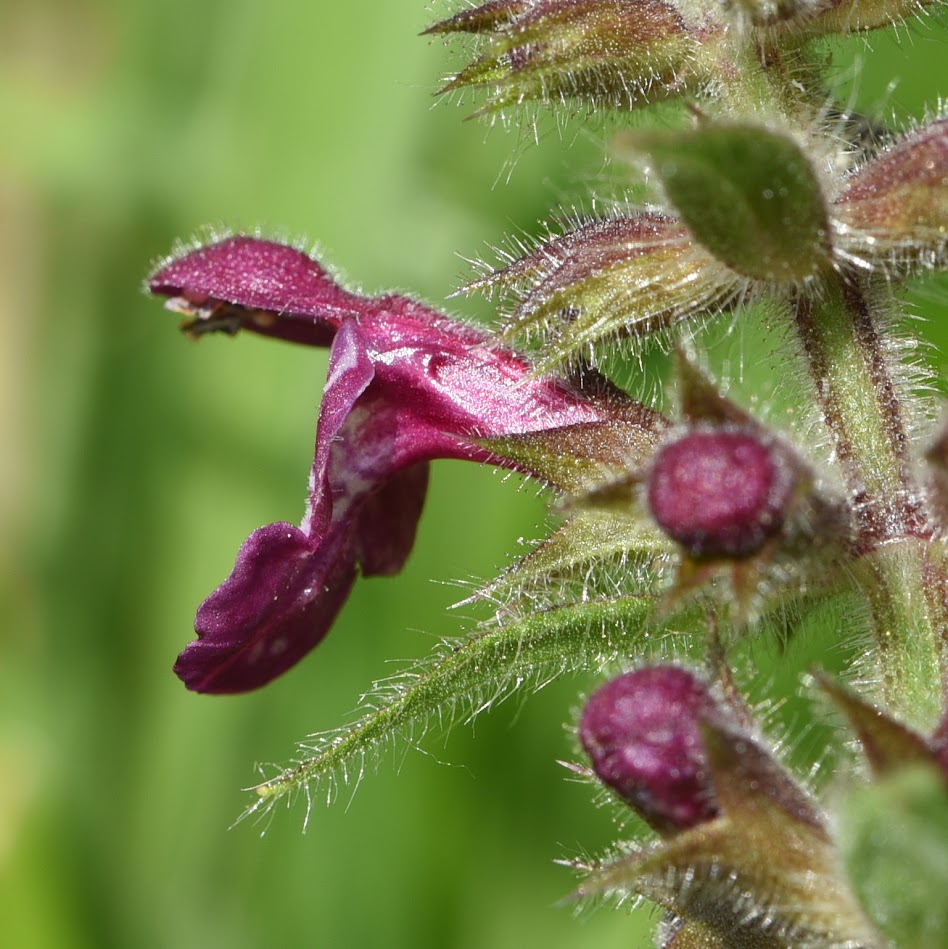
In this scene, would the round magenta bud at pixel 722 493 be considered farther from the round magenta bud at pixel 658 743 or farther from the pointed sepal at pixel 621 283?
the pointed sepal at pixel 621 283

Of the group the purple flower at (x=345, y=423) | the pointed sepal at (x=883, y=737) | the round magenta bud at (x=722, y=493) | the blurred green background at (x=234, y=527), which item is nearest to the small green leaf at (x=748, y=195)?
the round magenta bud at (x=722, y=493)

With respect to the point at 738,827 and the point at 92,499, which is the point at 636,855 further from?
the point at 92,499

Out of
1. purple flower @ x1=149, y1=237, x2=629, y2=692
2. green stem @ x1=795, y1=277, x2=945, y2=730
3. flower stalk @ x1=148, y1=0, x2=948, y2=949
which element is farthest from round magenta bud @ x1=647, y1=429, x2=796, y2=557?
purple flower @ x1=149, y1=237, x2=629, y2=692

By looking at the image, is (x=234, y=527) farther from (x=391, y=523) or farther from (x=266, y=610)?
(x=266, y=610)

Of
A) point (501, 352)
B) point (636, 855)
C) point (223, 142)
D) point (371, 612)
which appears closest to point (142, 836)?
point (371, 612)

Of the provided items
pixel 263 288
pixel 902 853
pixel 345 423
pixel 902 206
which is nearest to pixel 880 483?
pixel 902 206

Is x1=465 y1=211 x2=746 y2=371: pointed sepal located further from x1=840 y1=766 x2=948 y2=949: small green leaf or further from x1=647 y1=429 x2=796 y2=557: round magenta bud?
x1=840 y1=766 x2=948 y2=949: small green leaf
